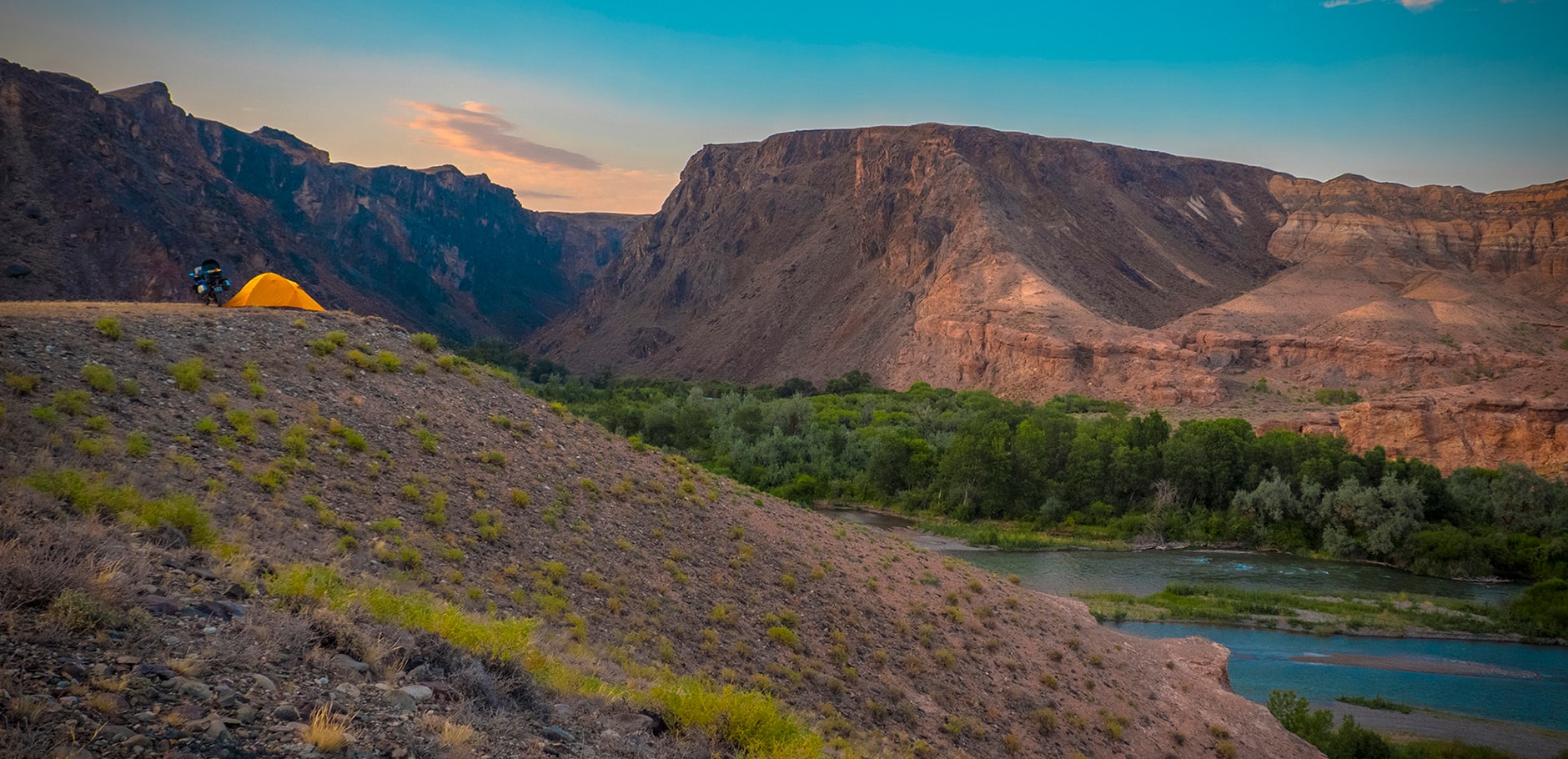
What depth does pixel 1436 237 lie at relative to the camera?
333 ft

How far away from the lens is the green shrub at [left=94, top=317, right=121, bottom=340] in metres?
12.9

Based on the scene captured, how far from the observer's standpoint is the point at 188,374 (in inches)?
508

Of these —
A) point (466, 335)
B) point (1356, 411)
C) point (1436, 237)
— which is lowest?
point (466, 335)

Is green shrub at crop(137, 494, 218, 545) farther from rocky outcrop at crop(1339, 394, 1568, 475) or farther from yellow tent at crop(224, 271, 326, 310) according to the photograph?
rocky outcrop at crop(1339, 394, 1568, 475)

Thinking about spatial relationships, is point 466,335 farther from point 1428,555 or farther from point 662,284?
point 1428,555

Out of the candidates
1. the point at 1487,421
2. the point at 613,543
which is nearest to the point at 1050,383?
the point at 1487,421

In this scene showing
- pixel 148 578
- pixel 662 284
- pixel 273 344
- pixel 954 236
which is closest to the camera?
pixel 148 578

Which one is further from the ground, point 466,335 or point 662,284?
point 662,284

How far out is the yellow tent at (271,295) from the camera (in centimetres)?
1762

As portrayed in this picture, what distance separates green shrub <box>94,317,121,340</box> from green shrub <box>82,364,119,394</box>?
118 cm

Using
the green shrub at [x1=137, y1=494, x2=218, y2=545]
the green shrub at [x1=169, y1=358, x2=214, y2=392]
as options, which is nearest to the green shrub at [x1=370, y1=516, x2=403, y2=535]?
the green shrub at [x1=137, y1=494, x2=218, y2=545]

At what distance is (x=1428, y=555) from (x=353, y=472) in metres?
47.8

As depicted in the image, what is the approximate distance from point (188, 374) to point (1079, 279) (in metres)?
90.1

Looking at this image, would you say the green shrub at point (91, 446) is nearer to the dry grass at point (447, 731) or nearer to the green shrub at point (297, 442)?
the green shrub at point (297, 442)
